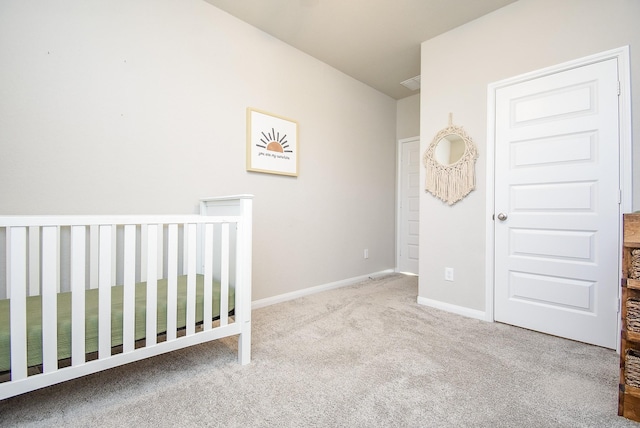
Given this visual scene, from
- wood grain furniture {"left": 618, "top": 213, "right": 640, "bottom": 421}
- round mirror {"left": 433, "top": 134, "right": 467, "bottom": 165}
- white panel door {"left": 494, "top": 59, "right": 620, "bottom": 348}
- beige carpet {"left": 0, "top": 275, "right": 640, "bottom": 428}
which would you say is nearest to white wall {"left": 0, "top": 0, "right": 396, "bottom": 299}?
beige carpet {"left": 0, "top": 275, "right": 640, "bottom": 428}

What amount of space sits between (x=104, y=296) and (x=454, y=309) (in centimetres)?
238

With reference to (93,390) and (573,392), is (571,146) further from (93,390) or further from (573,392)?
(93,390)

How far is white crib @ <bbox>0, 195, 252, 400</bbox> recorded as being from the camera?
1.05m

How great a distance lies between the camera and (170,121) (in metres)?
2.04

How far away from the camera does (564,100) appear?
6.39 feet

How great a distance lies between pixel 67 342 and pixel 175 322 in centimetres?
39

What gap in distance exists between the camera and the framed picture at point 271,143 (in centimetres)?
247

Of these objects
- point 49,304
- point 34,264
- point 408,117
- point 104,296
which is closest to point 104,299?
point 104,296

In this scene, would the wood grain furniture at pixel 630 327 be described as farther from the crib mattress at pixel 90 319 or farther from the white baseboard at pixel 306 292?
the white baseboard at pixel 306 292

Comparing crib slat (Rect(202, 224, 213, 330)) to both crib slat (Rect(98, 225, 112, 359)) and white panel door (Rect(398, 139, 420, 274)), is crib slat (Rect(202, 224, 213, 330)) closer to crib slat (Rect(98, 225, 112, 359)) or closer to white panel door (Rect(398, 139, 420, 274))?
crib slat (Rect(98, 225, 112, 359))

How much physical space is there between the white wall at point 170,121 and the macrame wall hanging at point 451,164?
1.02m

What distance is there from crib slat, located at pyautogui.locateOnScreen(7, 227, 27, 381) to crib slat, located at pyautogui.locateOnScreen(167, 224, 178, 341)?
1.55ft

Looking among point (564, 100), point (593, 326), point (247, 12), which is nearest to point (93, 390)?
point (247, 12)

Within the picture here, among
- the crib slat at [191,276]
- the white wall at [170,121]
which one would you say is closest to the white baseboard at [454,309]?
the white wall at [170,121]
